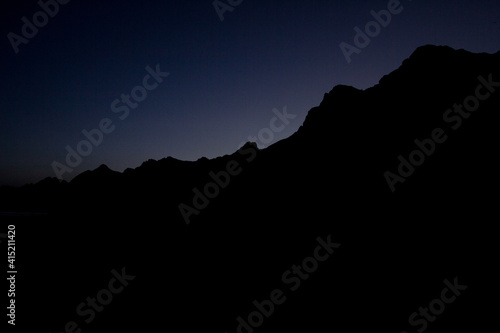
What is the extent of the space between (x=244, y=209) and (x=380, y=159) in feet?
44.0

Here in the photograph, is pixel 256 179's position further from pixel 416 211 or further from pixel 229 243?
pixel 416 211

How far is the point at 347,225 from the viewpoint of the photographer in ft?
58.7

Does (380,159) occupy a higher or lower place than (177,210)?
lower

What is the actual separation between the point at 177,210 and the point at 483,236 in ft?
90.5

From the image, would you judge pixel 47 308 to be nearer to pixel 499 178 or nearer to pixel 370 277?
pixel 370 277

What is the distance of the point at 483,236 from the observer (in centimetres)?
1402

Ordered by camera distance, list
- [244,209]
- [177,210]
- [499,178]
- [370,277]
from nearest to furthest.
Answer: [370,277] → [499,178] → [244,209] → [177,210]

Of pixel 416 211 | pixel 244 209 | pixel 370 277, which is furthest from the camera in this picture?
pixel 244 209

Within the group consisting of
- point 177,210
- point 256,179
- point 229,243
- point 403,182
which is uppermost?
point 177,210

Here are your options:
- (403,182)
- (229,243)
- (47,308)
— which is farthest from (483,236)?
(47,308)

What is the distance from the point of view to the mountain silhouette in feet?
43.9

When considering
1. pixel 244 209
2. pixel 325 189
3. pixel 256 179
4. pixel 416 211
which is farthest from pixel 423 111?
pixel 244 209

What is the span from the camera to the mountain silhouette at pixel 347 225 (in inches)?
526

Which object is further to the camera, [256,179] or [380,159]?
[256,179]
